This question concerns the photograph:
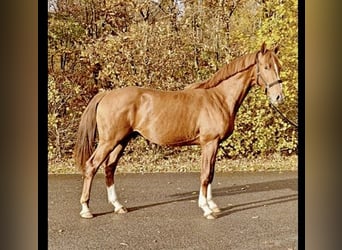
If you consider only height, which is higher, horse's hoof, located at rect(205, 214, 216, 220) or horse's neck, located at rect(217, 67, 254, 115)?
horse's neck, located at rect(217, 67, 254, 115)

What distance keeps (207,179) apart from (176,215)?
0.18 meters

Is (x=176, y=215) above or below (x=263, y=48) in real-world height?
below

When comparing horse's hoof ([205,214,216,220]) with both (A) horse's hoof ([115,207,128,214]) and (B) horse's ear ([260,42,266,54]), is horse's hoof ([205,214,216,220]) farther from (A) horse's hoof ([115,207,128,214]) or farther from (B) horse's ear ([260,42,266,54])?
(B) horse's ear ([260,42,266,54])

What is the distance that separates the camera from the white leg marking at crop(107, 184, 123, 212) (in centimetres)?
193

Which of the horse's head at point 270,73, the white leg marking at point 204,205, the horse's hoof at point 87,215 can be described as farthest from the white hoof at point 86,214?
the horse's head at point 270,73

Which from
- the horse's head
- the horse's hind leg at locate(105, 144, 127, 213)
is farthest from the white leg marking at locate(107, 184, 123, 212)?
the horse's head

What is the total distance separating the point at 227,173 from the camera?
196 cm

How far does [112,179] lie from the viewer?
6.34ft

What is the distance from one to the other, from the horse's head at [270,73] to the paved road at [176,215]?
0.31 metres

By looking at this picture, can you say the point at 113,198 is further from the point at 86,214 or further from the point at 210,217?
the point at 210,217

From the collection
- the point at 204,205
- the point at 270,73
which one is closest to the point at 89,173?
the point at 204,205

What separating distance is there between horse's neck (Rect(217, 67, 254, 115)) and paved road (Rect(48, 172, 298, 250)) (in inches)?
10.9
